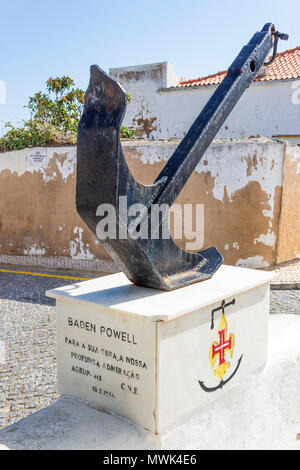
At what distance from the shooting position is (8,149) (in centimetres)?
1002

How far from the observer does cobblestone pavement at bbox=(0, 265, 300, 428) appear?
3.43 meters

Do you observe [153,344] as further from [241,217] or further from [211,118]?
[241,217]

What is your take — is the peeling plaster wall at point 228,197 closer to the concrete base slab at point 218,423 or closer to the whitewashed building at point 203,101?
the concrete base slab at point 218,423

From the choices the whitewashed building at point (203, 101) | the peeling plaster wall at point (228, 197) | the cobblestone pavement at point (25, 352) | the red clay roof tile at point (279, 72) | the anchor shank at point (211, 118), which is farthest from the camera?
the red clay roof tile at point (279, 72)

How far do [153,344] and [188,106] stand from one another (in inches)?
620

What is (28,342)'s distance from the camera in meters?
4.64

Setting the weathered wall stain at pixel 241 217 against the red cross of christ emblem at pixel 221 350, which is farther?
the weathered wall stain at pixel 241 217

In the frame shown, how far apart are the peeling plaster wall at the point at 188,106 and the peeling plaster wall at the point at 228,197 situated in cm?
749

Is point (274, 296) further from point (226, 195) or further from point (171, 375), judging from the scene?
point (171, 375)

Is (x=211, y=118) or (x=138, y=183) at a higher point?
(x=211, y=118)

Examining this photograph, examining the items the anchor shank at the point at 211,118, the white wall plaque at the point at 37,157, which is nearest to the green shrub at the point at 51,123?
the white wall plaque at the point at 37,157

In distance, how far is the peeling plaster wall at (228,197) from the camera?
323 inches

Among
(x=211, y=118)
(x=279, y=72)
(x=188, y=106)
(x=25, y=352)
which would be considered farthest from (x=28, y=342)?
(x=279, y=72)
